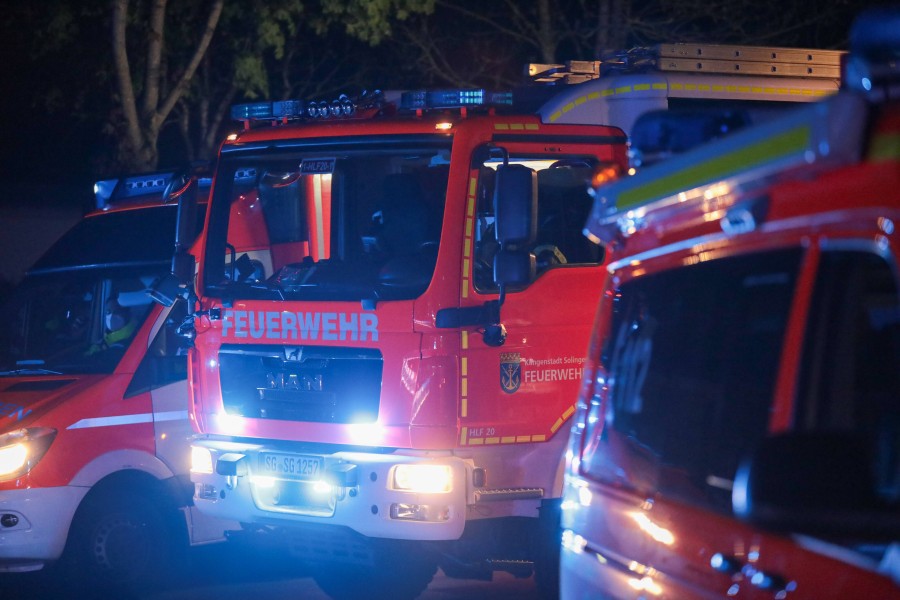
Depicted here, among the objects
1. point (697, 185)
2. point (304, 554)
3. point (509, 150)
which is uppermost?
point (509, 150)

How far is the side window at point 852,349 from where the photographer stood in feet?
7.10

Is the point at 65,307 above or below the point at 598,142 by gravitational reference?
below

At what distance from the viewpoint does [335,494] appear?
6031 millimetres

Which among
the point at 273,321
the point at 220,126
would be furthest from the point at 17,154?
the point at 273,321

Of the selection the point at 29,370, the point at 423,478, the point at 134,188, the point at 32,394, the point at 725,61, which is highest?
the point at 725,61

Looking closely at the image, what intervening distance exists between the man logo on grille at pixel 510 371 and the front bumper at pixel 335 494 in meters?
0.44

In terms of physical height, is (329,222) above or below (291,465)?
above

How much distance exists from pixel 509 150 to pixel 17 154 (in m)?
19.5

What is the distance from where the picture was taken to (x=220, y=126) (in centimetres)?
2322

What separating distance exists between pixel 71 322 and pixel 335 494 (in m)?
2.75

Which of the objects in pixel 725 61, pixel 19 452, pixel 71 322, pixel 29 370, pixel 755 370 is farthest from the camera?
pixel 71 322

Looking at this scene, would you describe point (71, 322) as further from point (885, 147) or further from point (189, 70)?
point (189, 70)

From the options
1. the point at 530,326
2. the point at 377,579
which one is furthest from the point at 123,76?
the point at 530,326

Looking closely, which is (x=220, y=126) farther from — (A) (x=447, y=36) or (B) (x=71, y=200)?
(A) (x=447, y=36)
